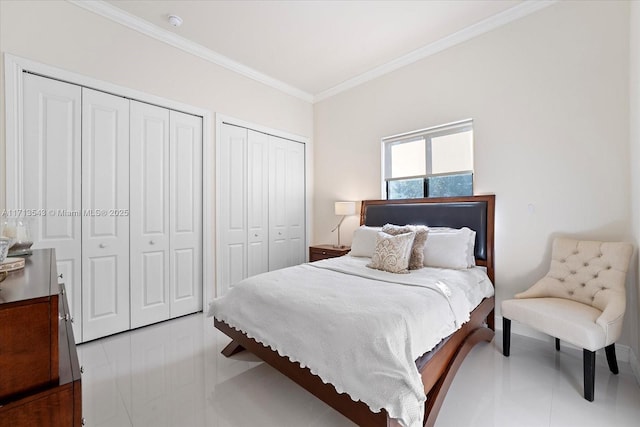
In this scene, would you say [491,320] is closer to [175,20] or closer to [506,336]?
[506,336]

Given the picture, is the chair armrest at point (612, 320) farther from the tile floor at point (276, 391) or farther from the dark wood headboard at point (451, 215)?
the dark wood headboard at point (451, 215)

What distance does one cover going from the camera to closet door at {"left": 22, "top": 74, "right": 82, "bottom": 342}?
2.36m

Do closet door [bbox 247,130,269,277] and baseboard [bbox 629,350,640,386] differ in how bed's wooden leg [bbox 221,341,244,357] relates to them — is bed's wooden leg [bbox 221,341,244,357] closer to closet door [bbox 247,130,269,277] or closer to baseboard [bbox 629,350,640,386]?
closet door [bbox 247,130,269,277]

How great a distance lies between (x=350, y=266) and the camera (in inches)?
105

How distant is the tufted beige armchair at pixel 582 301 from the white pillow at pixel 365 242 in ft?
4.23

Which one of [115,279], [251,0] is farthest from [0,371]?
[251,0]

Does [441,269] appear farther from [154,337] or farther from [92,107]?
[92,107]

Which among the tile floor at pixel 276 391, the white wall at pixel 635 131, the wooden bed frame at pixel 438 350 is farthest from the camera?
the white wall at pixel 635 131

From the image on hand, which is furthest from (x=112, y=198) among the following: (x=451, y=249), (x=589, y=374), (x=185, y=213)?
(x=589, y=374)

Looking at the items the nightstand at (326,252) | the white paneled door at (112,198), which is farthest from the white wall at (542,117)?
the white paneled door at (112,198)

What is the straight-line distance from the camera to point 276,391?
6.34 ft

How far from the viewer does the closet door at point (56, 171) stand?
92.7 inches

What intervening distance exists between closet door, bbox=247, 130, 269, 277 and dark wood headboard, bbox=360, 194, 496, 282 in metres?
1.50

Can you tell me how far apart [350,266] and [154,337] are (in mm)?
1997
